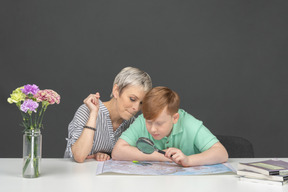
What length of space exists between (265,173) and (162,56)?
2533mm

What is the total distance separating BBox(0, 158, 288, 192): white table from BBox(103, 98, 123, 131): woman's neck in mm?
755

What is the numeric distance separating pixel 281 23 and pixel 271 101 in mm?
748

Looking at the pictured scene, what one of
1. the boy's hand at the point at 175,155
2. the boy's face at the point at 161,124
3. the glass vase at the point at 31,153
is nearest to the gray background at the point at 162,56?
the boy's face at the point at 161,124

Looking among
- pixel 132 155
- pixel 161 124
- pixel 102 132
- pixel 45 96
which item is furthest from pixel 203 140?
pixel 45 96

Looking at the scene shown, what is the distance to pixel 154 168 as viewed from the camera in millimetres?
2301

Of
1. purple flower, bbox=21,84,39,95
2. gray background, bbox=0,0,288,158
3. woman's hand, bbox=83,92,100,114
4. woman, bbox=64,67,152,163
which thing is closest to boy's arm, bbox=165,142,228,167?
woman, bbox=64,67,152,163

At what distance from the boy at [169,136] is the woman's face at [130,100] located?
155 millimetres

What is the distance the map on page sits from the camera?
2.21 metres

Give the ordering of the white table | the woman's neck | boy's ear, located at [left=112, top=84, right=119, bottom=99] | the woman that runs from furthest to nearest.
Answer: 1. the woman's neck
2. boy's ear, located at [left=112, top=84, right=119, bottom=99]
3. the woman
4. the white table

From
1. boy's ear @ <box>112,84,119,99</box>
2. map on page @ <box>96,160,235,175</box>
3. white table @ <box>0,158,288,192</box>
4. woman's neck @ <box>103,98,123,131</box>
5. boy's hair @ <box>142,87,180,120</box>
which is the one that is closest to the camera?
white table @ <box>0,158,288,192</box>

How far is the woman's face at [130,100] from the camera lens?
2768mm

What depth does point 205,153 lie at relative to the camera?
7.86 feet

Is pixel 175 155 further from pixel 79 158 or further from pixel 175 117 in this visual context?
pixel 79 158

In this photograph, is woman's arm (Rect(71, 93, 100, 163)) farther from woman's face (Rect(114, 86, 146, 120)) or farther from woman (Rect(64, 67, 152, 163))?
woman's face (Rect(114, 86, 146, 120))
